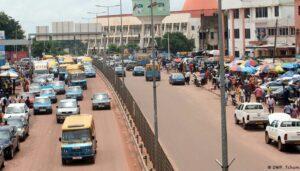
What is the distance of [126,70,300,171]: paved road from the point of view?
29516mm

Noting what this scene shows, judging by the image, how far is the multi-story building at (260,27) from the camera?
92.6m

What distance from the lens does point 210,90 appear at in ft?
217

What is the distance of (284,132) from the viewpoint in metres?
31.7

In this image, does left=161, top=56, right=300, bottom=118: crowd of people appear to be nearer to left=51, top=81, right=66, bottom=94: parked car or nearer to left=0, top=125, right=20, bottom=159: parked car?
left=51, top=81, right=66, bottom=94: parked car

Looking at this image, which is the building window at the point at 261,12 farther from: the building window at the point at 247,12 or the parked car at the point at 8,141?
the parked car at the point at 8,141

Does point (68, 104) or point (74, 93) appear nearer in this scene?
point (68, 104)

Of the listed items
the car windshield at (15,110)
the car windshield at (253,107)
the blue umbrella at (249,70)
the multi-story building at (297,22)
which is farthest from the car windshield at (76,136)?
the multi-story building at (297,22)

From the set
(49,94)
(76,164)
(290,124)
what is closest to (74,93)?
(49,94)

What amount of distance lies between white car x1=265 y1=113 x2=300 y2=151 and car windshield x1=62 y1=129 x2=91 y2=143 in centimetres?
878

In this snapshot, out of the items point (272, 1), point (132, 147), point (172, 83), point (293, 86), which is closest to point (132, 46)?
point (272, 1)

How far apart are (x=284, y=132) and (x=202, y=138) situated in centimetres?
635

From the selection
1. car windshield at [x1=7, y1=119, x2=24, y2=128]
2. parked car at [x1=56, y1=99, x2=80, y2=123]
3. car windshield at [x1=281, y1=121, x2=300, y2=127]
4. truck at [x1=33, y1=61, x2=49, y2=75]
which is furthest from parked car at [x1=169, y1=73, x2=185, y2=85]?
car windshield at [x1=281, y1=121, x2=300, y2=127]

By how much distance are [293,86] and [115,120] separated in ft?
41.8

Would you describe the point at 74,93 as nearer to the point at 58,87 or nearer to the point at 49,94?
the point at 49,94
